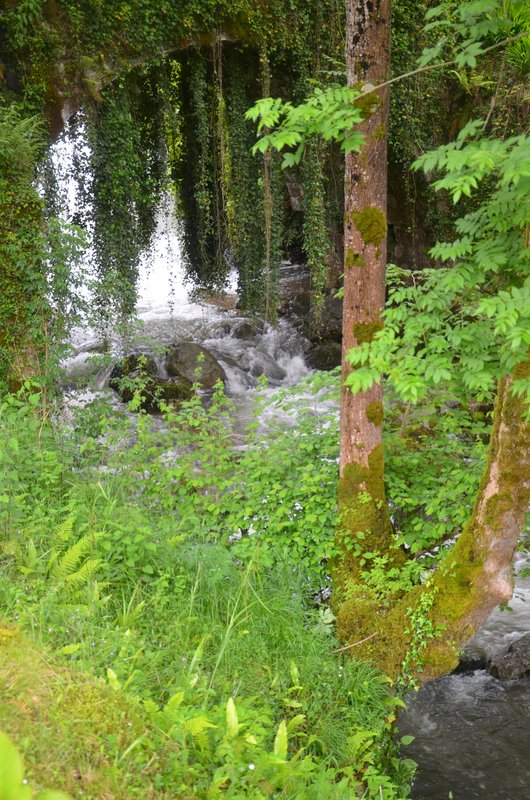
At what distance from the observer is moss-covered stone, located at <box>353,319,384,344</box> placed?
4605 millimetres

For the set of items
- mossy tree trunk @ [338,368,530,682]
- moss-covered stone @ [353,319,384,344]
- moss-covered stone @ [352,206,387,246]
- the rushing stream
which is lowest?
the rushing stream

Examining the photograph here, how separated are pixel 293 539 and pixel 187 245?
952 centimetres

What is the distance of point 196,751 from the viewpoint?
2641mm

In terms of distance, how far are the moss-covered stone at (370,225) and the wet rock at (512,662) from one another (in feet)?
12.0

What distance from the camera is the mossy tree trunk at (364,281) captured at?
436 cm

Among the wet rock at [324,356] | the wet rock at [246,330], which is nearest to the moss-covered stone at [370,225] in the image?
the wet rock at [324,356]

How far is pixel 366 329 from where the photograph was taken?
15.1 feet

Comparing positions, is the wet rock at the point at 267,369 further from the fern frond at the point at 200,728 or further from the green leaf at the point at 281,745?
the fern frond at the point at 200,728

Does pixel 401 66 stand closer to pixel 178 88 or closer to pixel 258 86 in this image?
pixel 258 86

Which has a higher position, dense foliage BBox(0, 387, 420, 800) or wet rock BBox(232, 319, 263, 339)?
wet rock BBox(232, 319, 263, 339)

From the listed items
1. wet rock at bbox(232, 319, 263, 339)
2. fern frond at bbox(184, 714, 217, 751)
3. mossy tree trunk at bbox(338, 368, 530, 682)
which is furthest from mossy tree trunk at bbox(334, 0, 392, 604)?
wet rock at bbox(232, 319, 263, 339)

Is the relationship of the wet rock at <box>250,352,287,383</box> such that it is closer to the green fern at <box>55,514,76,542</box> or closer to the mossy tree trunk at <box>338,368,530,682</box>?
the mossy tree trunk at <box>338,368,530,682</box>

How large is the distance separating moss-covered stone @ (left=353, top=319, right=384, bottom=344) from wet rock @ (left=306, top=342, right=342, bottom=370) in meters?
7.76

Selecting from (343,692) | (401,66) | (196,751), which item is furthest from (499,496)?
(401,66)
